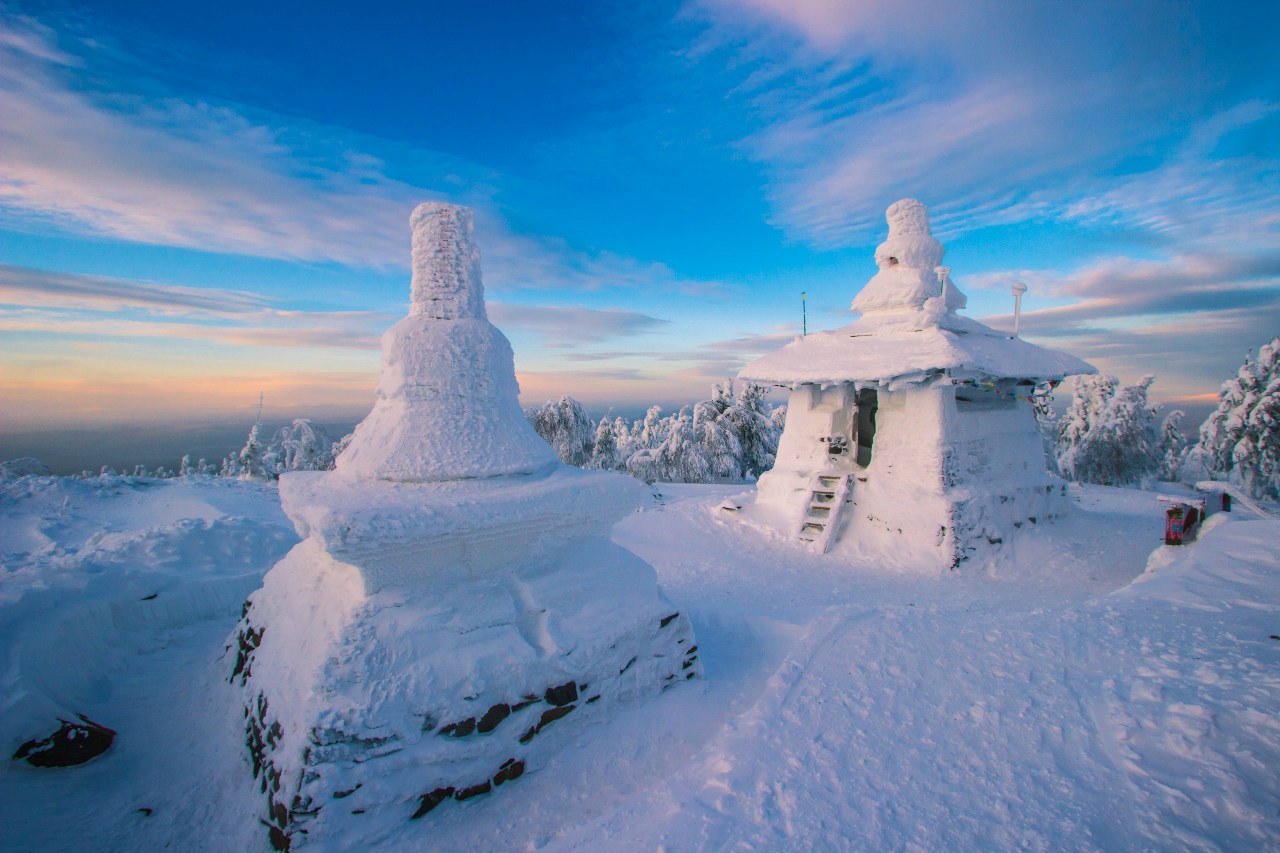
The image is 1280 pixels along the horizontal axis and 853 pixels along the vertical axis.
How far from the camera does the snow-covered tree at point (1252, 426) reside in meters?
16.3

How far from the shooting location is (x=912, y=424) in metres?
9.91

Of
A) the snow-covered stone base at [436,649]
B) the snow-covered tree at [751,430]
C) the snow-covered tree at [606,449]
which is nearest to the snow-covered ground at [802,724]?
the snow-covered stone base at [436,649]

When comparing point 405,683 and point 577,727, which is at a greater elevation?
point 405,683

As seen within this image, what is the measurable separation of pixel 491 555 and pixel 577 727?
1544 millimetres

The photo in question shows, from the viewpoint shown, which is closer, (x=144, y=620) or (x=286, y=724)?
(x=286, y=724)

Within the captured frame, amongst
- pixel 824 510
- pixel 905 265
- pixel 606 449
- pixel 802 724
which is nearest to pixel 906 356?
pixel 905 265

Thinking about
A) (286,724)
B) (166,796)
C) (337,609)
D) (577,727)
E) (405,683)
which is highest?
(337,609)

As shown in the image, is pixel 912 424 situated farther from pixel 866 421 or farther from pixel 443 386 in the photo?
pixel 443 386

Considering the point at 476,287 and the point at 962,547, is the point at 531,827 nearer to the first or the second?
the point at 476,287

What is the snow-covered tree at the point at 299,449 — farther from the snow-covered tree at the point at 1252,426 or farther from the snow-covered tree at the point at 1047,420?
the snow-covered tree at the point at 1252,426

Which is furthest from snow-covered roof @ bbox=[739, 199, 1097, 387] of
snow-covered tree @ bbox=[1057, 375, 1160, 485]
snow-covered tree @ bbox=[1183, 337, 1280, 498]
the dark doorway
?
snow-covered tree @ bbox=[1057, 375, 1160, 485]

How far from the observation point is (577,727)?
4402 mm

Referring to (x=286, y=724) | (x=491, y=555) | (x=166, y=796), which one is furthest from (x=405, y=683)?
(x=166, y=796)

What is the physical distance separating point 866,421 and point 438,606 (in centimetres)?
1220
